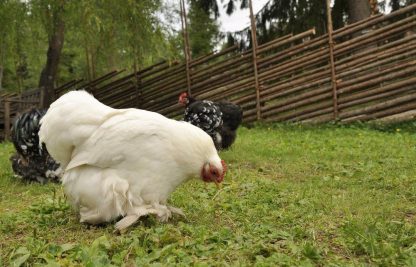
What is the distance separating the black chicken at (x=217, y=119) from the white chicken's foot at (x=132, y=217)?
4.06 m

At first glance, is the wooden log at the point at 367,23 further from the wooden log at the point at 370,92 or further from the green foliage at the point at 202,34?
the green foliage at the point at 202,34

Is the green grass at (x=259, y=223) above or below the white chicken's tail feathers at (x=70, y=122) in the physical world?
below

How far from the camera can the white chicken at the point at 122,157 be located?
3.21m

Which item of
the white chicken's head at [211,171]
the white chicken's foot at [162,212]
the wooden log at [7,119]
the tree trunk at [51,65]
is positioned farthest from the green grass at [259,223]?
the tree trunk at [51,65]

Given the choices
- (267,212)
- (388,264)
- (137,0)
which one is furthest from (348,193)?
(137,0)

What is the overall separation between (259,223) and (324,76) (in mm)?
8004

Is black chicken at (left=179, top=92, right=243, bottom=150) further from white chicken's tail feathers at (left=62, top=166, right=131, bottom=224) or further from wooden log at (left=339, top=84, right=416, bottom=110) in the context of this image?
white chicken's tail feathers at (left=62, top=166, right=131, bottom=224)

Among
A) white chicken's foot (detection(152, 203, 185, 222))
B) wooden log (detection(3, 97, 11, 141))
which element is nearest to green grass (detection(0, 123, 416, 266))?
white chicken's foot (detection(152, 203, 185, 222))

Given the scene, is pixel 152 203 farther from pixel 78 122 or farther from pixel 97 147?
pixel 78 122

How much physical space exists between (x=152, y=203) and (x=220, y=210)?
810mm

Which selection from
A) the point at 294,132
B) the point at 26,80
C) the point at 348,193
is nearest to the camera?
the point at 348,193

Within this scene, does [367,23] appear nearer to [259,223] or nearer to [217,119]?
[217,119]

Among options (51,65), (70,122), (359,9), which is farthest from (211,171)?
(51,65)

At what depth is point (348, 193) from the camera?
4520 mm
